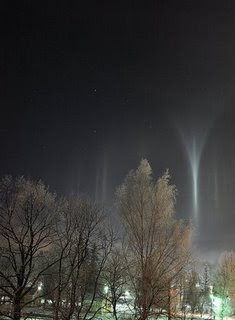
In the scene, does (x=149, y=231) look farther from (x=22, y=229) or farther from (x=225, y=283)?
(x=225, y=283)

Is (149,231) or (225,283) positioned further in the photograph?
(225,283)

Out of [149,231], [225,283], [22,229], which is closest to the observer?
[22,229]

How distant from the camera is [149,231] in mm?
26516

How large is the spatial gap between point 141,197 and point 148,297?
6252 millimetres

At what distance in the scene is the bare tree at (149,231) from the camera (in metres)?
26.0

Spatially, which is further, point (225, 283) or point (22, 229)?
point (225, 283)

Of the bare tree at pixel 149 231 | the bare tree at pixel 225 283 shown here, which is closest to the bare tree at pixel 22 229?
the bare tree at pixel 149 231

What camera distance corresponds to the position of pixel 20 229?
20906 mm

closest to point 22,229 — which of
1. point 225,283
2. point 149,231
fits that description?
point 149,231

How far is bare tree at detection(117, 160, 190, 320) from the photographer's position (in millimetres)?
26031

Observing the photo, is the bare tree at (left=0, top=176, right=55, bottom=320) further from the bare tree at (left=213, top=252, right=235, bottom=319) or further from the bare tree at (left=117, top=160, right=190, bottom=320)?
the bare tree at (left=213, top=252, right=235, bottom=319)

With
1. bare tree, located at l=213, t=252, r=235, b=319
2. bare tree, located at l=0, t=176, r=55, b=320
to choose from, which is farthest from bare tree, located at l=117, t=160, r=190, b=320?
bare tree, located at l=213, t=252, r=235, b=319

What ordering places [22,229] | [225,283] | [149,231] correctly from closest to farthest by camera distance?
[22,229]
[149,231]
[225,283]

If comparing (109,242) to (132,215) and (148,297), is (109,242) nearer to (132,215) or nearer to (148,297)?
(132,215)
